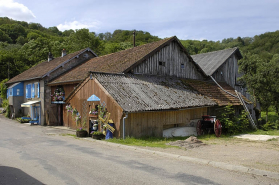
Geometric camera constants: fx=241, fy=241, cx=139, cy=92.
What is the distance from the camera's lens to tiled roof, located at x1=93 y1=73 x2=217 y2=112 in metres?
13.0

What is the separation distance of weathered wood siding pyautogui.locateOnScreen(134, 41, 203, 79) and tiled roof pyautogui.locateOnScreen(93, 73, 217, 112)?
665 millimetres

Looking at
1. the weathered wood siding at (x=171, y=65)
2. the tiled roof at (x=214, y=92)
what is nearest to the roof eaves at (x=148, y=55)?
the weathered wood siding at (x=171, y=65)

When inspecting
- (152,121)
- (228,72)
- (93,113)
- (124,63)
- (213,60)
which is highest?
(213,60)

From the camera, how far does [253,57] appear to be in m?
20.3

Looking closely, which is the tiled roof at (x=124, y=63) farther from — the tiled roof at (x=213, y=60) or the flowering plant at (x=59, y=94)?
the tiled roof at (x=213, y=60)

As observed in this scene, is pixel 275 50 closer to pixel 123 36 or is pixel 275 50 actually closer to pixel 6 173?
pixel 123 36

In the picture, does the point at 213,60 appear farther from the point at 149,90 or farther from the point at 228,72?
the point at 149,90

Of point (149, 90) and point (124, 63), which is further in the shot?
point (124, 63)

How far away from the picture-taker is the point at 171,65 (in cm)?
2003

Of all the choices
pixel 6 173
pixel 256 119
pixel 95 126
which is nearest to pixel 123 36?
pixel 256 119

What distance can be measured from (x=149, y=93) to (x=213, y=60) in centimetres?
1316

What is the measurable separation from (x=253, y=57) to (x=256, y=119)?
5.52 m

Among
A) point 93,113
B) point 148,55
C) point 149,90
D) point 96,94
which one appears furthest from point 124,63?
point 93,113

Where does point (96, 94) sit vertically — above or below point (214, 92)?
below
